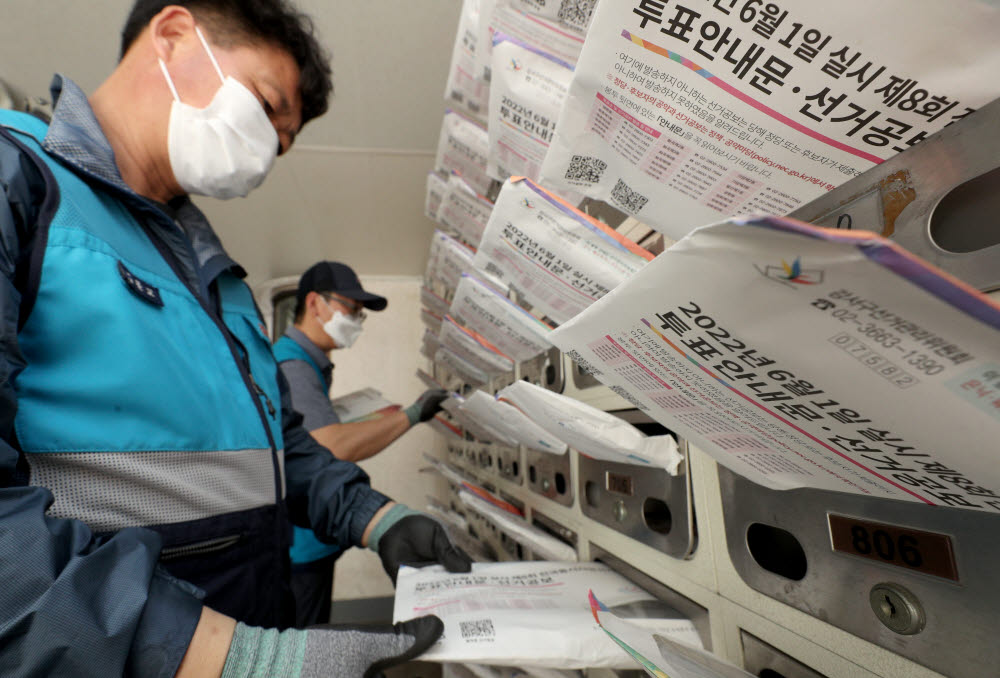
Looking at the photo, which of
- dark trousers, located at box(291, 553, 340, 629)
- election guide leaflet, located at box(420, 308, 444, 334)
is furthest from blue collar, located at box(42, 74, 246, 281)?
dark trousers, located at box(291, 553, 340, 629)

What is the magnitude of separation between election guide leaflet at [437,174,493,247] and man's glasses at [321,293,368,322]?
3.02 ft

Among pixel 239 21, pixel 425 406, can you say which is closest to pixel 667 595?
pixel 425 406

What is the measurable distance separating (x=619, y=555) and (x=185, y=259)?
0.91m

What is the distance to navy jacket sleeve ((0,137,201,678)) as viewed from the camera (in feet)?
1.14

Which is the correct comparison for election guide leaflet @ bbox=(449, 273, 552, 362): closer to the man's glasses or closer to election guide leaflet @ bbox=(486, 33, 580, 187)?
A: election guide leaflet @ bbox=(486, 33, 580, 187)

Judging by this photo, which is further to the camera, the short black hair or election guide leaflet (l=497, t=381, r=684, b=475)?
the short black hair

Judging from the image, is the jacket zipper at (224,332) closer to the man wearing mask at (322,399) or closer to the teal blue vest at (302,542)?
the man wearing mask at (322,399)

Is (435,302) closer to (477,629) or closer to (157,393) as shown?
(157,393)

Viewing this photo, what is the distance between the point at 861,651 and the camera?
0.34m

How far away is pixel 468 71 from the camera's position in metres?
0.78

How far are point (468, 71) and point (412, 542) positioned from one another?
3.07 ft

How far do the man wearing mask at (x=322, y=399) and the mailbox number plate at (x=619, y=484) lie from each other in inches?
38.4

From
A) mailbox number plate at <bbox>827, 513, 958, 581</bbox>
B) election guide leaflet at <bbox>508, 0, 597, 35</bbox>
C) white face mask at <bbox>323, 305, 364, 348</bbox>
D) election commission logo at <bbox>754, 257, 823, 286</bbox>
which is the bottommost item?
white face mask at <bbox>323, 305, 364, 348</bbox>

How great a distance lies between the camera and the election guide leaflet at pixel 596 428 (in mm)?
483
